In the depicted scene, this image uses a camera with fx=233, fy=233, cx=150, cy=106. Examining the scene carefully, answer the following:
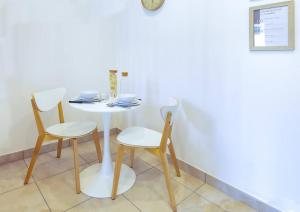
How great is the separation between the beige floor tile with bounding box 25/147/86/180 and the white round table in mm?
256

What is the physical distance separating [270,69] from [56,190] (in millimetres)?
1777

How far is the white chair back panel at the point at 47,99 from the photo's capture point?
1934 millimetres

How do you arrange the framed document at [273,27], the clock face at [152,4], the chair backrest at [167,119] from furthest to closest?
the clock face at [152,4] → the chair backrest at [167,119] → the framed document at [273,27]

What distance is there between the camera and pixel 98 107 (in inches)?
68.4

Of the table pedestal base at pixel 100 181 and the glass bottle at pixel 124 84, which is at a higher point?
the glass bottle at pixel 124 84

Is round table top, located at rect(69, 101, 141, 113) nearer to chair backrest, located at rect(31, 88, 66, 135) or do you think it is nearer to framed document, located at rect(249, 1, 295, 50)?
chair backrest, located at rect(31, 88, 66, 135)

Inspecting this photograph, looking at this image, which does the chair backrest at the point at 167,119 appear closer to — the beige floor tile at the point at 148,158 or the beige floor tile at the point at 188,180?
the beige floor tile at the point at 188,180

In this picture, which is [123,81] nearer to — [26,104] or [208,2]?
[26,104]

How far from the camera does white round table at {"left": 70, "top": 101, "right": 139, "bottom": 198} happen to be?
177 centimetres

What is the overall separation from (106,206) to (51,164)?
0.91 m

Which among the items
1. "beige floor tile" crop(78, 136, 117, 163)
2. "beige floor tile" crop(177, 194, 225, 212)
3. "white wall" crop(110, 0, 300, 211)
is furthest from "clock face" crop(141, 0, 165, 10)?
"beige floor tile" crop(177, 194, 225, 212)

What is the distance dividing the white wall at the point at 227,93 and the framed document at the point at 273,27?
4 centimetres

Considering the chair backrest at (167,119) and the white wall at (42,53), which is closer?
the chair backrest at (167,119)

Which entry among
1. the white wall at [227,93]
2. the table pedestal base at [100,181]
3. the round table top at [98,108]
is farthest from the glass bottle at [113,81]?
the table pedestal base at [100,181]
